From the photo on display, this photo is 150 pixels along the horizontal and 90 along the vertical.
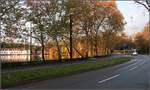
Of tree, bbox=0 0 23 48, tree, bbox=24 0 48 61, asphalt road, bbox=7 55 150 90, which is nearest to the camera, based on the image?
asphalt road, bbox=7 55 150 90

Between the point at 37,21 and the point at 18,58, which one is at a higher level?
the point at 37,21

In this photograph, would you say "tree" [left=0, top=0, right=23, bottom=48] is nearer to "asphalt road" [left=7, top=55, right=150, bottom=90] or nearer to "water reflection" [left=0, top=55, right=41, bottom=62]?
"water reflection" [left=0, top=55, right=41, bottom=62]

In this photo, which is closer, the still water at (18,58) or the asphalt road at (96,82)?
the asphalt road at (96,82)

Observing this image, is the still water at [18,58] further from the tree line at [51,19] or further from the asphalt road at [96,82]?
the asphalt road at [96,82]

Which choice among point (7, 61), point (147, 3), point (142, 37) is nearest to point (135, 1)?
point (147, 3)

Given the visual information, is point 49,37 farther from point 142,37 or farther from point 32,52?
point 142,37

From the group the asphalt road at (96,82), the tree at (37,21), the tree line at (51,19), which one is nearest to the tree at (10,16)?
the tree line at (51,19)

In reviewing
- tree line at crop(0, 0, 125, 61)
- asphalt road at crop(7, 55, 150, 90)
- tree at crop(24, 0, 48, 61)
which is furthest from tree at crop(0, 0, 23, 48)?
asphalt road at crop(7, 55, 150, 90)

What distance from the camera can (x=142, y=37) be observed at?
244ft

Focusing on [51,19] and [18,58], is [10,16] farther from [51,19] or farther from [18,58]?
[51,19]

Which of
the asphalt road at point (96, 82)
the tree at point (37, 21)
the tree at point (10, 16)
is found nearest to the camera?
the asphalt road at point (96, 82)

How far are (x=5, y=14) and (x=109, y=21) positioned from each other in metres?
26.9

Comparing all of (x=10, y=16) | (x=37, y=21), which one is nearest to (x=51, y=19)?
(x=37, y=21)

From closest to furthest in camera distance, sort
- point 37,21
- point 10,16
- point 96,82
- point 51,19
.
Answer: point 96,82 → point 10,16 → point 37,21 → point 51,19
